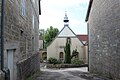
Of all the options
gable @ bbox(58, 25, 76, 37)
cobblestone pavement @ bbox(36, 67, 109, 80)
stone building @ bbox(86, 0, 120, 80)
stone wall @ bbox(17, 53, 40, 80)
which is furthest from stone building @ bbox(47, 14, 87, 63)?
stone wall @ bbox(17, 53, 40, 80)

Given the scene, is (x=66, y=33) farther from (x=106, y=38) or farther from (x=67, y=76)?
(x=106, y=38)

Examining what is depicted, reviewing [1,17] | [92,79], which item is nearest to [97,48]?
[92,79]

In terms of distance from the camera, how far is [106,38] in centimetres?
1598

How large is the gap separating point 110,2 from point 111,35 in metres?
2.10

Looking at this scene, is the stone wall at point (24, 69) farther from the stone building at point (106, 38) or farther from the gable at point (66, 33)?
the gable at point (66, 33)

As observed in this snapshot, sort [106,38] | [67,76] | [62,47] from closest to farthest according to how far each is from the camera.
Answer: [106,38] < [67,76] < [62,47]

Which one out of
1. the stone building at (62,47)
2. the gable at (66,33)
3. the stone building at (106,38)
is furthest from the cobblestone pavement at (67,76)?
the gable at (66,33)

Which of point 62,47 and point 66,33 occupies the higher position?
point 66,33

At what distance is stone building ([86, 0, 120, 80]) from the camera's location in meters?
13.5

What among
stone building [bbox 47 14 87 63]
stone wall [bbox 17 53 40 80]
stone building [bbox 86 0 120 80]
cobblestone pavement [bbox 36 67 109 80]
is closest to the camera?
stone wall [bbox 17 53 40 80]

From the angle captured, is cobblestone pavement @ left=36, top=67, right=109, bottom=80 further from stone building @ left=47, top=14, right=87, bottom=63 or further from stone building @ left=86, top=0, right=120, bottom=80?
stone building @ left=47, top=14, right=87, bottom=63

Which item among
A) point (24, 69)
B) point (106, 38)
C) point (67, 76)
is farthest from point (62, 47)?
point (24, 69)

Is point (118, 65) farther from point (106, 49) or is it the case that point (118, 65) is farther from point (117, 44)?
point (106, 49)

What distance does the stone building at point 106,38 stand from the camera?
1350cm
